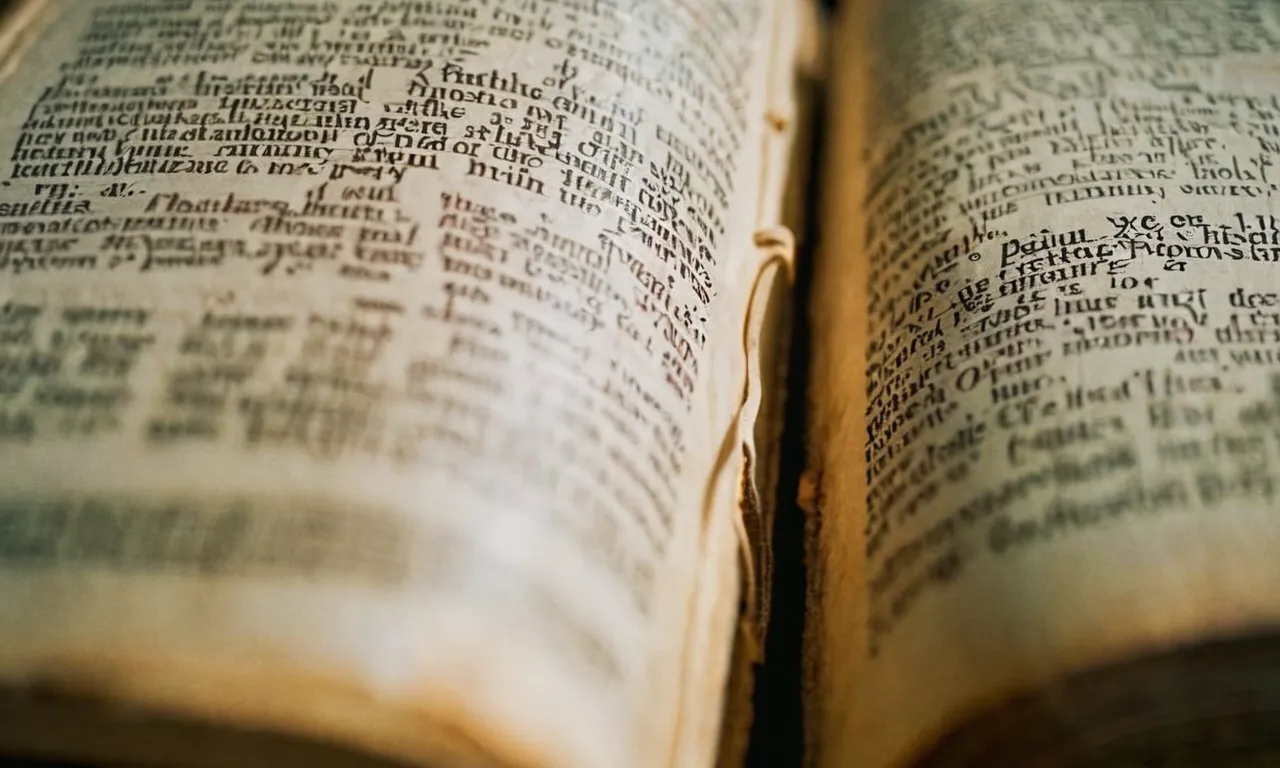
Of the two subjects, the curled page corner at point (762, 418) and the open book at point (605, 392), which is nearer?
the open book at point (605, 392)

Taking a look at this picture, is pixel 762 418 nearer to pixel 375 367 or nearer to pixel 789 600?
pixel 789 600

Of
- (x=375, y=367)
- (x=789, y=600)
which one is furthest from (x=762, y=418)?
(x=375, y=367)

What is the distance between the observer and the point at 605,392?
41cm

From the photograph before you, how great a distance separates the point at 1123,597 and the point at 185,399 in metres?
0.32

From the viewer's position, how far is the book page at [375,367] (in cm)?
33

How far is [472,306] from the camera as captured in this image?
15.9 inches

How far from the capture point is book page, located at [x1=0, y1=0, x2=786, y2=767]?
33 cm

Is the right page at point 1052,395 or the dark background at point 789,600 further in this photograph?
the dark background at point 789,600

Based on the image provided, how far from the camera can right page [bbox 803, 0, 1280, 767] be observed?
1.12 feet

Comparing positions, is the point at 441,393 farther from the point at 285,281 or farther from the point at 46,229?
the point at 46,229

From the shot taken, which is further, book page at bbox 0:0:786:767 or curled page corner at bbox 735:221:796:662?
curled page corner at bbox 735:221:796:662

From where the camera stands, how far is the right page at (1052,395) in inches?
13.5

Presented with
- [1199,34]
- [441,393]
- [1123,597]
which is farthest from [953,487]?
[1199,34]

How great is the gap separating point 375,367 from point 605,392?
0.28 feet
